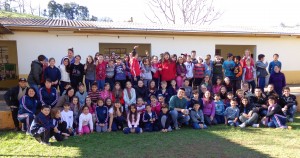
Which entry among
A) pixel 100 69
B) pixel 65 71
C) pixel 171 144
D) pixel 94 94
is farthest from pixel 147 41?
pixel 171 144

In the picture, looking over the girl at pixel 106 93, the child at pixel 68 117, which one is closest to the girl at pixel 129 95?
the girl at pixel 106 93

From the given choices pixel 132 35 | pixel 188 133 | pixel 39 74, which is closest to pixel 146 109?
pixel 188 133

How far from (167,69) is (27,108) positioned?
389 centimetres

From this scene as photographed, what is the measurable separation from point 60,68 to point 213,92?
14.2 feet

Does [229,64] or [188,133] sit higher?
[229,64]

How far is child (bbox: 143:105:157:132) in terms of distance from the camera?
21.7 feet

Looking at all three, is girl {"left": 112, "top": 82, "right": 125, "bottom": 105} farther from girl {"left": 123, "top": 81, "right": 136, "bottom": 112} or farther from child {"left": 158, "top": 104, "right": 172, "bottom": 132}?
child {"left": 158, "top": 104, "right": 172, "bottom": 132}

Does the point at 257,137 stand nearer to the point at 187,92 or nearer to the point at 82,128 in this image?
the point at 187,92

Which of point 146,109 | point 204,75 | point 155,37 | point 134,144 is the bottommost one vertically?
point 134,144

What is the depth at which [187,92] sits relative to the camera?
798 cm

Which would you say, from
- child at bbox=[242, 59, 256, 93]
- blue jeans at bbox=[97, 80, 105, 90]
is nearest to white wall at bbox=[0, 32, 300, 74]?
blue jeans at bbox=[97, 80, 105, 90]

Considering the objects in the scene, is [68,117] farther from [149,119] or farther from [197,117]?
[197,117]

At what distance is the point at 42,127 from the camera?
5.57m

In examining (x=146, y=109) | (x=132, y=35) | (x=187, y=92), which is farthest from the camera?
(x=132, y=35)
